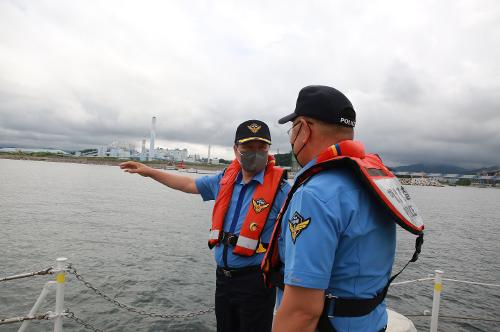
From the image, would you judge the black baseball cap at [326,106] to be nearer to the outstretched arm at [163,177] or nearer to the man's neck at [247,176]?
the man's neck at [247,176]

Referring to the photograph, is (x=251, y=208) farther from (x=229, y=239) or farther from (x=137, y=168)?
(x=137, y=168)

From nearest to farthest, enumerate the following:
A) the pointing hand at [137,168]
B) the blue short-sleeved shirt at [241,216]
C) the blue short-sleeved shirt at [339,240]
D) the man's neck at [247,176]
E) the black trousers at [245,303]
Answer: the blue short-sleeved shirt at [339,240]
the black trousers at [245,303]
the blue short-sleeved shirt at [241,216]
the man's neck at [247,176]
the pointing hand at [137,168]

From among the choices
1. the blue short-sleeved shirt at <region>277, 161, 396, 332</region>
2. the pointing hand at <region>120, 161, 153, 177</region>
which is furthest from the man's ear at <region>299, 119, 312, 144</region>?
the pointing hand at <region>120, 161, 153, 177</region>

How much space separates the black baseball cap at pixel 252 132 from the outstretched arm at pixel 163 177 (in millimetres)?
946

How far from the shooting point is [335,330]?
1.81 metres

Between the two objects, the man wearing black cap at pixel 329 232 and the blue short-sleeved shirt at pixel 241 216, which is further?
the blue short-sleeved shirt at pixel 241 216

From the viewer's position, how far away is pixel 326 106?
1.87 meters

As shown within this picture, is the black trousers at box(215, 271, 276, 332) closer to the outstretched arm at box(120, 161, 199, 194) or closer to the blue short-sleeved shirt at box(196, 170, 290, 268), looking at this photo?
the blue short-sleeved shirt at box(196, 170, 290, 268)

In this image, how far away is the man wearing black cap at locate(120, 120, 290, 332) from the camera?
3531mm

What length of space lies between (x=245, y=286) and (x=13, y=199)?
113 feet

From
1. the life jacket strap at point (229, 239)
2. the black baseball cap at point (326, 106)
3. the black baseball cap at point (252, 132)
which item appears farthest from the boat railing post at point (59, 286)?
the black baseball cap at point (326, 106)

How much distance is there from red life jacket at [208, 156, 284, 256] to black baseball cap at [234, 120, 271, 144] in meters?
0.40

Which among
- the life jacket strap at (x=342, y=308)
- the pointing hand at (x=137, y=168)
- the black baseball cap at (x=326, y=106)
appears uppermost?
the black baseball cap at (x=326, y=106)

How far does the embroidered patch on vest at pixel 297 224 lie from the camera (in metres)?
1.62
